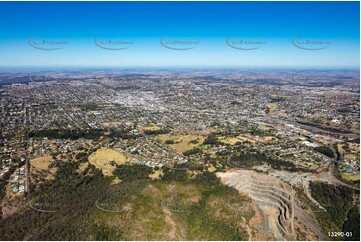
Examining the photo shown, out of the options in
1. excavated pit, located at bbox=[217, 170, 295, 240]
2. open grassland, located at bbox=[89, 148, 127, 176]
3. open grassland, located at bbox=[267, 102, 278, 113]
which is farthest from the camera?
open grassland, located at bbox=[267, 102, 278, 113]

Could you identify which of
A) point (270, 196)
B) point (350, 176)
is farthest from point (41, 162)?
point (350, 176)

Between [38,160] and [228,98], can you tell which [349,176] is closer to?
[38,160]

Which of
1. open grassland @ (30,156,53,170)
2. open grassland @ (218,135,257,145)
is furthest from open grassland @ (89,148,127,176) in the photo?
open grassland @ (218,135,257,145)

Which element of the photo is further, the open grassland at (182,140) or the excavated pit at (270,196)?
the open grassland at (182,140)

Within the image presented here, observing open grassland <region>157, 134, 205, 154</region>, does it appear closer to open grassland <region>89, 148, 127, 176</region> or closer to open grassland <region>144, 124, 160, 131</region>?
open grassland <region>144, 124, 160, 131</region>

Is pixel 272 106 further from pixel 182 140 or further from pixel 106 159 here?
pixel 106 159

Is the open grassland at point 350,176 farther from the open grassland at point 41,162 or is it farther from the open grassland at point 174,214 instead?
the open grassland at point 41,162

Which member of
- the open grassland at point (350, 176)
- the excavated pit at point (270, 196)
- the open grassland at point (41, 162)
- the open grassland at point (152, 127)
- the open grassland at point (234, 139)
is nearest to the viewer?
the excavated pit at point (270, 196)

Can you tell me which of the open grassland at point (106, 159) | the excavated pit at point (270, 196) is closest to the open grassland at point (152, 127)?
the open grassland at point (106, 159)
